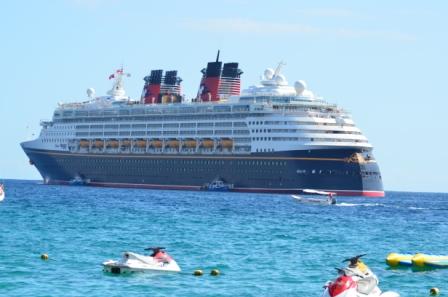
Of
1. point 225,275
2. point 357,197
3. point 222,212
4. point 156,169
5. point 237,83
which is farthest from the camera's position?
point 237,83

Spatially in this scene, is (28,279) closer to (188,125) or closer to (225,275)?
(225,275)

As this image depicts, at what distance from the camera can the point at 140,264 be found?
39.8 m

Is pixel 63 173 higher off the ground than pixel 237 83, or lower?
lower

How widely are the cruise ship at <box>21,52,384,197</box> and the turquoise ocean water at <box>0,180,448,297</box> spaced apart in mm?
43745

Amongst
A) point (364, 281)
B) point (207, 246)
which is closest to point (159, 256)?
point (364, 281)

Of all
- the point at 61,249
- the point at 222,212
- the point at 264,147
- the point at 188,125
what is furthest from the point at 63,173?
the point at 61,249

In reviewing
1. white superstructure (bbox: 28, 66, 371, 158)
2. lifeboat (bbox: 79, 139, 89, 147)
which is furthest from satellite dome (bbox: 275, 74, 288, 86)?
lifeboat (bbox: 79, 139, 89, 147)

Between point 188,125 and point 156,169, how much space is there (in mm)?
8633

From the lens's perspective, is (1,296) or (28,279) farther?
(28,279)

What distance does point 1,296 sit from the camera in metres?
33.9

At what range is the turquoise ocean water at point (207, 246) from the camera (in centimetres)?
3756

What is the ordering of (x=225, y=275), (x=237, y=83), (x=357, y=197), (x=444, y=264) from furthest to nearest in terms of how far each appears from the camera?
(x=237, y=83)
(x=357, y=197)
(x=444, y=264)
(x=225, y=275)

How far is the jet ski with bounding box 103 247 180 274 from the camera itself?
3944 centimetres

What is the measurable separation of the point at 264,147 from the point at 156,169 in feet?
71.6
